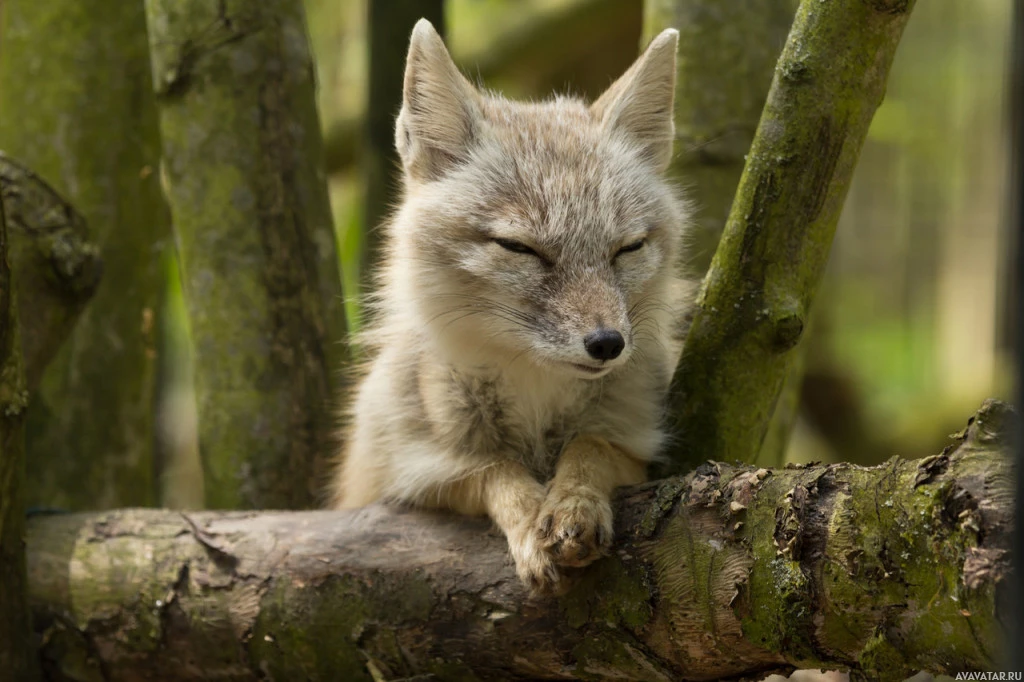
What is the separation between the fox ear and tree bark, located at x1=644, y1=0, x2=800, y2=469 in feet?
1.96

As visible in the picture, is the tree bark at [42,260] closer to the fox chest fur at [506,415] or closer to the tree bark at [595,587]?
the tree bark at [595,587]

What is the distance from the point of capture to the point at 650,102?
388cm

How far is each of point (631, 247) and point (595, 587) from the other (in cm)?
116

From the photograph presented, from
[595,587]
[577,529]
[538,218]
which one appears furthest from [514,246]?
[595,587]

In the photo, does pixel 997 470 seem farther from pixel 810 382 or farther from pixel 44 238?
pixel 810 382

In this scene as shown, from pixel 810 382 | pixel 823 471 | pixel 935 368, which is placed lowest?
pixel 935 368

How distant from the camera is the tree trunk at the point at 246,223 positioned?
4488 mm

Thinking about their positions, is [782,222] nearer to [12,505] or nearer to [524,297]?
[524,297]

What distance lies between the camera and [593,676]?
10.1ft

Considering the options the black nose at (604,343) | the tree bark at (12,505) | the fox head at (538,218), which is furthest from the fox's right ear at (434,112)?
the tree bark at (12,505)

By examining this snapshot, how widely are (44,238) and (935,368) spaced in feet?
44.3

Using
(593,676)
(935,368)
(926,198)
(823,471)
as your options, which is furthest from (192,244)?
(926,198)

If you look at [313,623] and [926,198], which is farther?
[926,198]

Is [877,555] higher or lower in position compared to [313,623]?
higher
